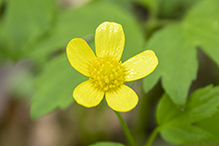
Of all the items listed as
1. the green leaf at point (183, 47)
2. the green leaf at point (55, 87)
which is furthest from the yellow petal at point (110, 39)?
the green leaf at point (55, 87)

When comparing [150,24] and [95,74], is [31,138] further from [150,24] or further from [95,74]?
[95,74]

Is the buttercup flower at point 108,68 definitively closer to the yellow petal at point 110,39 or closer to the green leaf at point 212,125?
the yellow petal at point 110,39

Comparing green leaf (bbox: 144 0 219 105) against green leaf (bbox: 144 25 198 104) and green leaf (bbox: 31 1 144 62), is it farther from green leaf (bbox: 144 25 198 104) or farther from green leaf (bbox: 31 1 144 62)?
green leaf (bbox: 31 1 144 62)

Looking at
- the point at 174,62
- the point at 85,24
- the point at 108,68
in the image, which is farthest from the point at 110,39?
the point at 85,24

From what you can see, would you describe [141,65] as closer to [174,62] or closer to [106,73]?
[106,73]

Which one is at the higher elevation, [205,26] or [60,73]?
[60,73]

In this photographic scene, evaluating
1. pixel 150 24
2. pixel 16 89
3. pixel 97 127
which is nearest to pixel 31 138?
pixel 16 89
